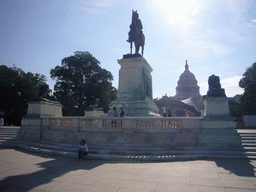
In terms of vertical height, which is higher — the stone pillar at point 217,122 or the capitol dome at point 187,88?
the capitol dome at point 187,88

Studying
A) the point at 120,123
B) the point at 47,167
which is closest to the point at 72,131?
the point at 120,123

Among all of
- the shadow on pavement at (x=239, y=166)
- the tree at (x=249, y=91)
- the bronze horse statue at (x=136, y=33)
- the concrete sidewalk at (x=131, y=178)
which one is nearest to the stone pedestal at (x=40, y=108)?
the concrete sidewalk at (x=131, y=178)

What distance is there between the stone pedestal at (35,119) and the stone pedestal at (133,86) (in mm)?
4909

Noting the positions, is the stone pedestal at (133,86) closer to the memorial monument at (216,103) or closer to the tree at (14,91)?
the memorial monument at (216,103)

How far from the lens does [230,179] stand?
6.11m

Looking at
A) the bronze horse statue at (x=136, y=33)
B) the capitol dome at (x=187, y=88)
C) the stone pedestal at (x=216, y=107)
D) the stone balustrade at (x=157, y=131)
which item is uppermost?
the capitol dome at (x=187, y=88)

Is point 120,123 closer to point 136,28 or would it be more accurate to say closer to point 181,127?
point 181,127

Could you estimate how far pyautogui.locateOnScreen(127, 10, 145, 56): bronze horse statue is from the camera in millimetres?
19156

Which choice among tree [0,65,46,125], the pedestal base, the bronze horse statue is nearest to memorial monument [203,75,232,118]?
the pedestal base

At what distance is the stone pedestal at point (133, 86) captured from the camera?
1680 cm

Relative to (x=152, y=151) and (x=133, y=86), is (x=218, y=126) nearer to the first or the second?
(x=152, y=151)

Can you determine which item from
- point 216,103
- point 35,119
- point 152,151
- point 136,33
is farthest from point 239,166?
point 136,33

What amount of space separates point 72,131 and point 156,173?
708 centimetres

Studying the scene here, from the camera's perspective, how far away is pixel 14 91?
40188 millimetres
